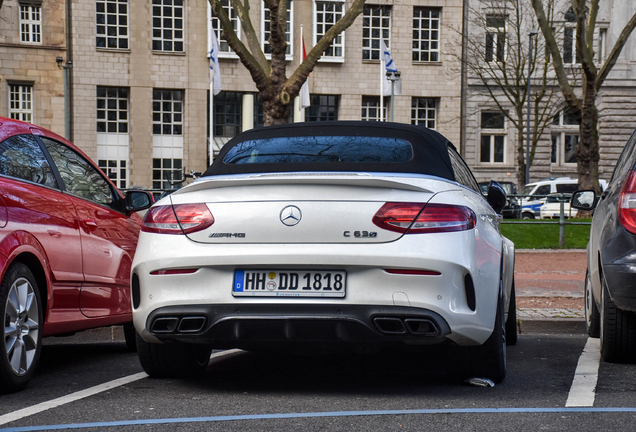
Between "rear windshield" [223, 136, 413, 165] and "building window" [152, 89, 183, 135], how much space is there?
117 ft

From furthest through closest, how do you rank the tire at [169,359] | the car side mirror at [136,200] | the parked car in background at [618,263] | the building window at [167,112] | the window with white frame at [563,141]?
the window with white frame at [563,141] → the building window at [167,112] → the car side mirror at [136,200] → the parked car in background at [618,263] → the tire at [169,359]

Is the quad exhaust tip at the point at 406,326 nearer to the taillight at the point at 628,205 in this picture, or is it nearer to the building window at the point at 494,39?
the taillight at the point at 628,205

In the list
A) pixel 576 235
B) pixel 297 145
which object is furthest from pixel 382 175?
pixel 576 235

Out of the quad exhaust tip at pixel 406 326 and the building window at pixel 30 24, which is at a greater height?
the building window at pixel 30 24

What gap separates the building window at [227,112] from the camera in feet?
135

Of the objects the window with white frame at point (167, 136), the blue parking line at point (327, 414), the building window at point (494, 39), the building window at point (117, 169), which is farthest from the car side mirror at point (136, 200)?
the building window at point (494, 39)

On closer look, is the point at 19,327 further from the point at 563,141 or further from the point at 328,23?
the point at 563,141

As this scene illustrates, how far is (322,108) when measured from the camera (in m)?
42.5

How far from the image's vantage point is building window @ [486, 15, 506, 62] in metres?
40.5

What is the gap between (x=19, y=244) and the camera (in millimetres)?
5141

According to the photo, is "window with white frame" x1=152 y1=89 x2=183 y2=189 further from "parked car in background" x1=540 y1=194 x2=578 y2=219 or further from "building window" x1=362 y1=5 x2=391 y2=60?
"parked car in background" x1=540 y1=194 x2=578 y2=219

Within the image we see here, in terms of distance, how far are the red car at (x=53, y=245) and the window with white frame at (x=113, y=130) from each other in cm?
3403

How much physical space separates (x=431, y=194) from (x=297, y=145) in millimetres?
1186

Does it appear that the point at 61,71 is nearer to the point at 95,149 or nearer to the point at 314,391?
the point at 95,149
